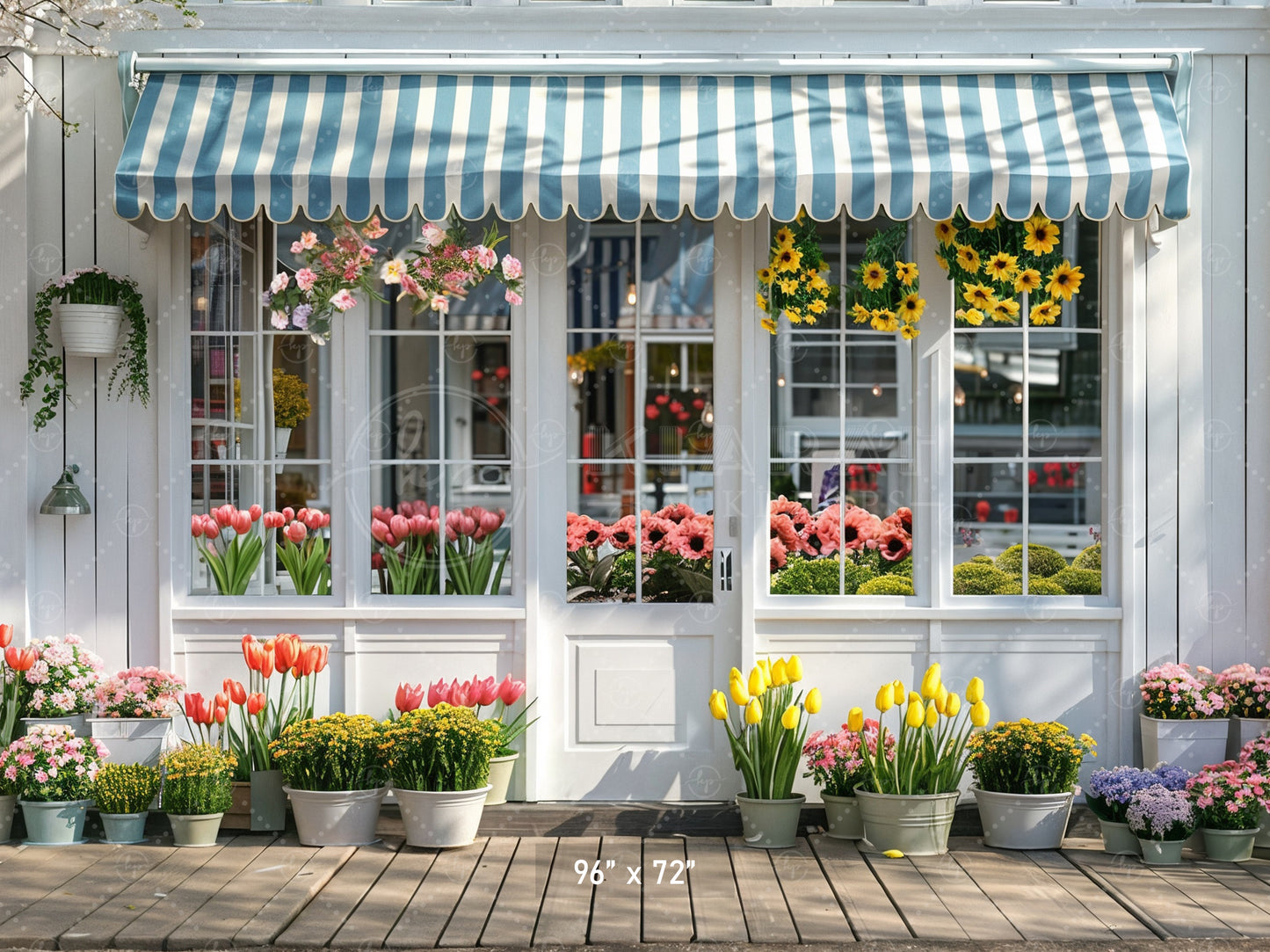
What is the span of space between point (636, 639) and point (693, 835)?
2.81 ft

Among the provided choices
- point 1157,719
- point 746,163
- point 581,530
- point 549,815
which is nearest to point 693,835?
point 549,815

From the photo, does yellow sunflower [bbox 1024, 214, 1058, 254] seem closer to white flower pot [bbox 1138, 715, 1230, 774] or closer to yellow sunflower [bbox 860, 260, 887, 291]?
yellow sunflower [bbox 860, 260, 887, 291]

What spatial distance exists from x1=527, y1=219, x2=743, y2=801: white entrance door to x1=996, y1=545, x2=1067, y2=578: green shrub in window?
3.94 ft

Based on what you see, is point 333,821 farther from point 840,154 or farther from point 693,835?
point 840,154

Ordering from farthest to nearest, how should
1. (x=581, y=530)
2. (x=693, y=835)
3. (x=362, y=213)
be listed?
(x=581, y=530), (x=693, y=835), (x=362, y=213)

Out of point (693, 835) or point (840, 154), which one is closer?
point (840, 154)

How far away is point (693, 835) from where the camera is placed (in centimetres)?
523

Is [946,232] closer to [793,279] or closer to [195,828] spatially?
[793,279]

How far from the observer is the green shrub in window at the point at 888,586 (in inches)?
216

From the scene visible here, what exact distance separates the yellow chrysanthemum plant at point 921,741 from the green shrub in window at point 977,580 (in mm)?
571

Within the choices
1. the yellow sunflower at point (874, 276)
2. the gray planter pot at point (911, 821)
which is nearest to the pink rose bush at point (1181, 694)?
the gray planter pot at point (911, 821)

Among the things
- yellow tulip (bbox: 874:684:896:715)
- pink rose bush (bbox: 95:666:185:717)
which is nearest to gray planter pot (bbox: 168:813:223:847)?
pink rose bush (bbox: 95:666:185:717)

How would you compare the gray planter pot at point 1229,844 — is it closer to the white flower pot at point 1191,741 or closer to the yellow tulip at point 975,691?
the white flower pot at point 1191,741

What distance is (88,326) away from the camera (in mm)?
5215
